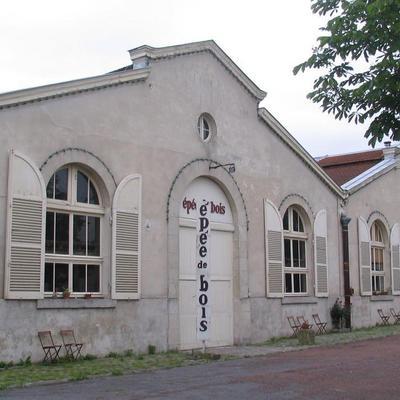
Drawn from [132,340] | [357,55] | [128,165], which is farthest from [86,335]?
[357,55]

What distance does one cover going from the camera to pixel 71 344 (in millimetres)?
13844

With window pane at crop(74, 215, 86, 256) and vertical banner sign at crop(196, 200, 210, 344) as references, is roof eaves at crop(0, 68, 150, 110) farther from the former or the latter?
vertical banner sign at crop(196, 200, 210, 344)

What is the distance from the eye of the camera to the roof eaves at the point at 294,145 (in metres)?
20.0

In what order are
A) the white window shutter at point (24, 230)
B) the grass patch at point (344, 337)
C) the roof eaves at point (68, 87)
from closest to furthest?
the white window shutter at point (24, 230)
the roof eaves at point (68, 87)
the grass patch at point (344, 337)

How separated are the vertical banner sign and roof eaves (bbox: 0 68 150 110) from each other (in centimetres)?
349

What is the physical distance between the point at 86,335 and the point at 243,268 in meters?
5.53

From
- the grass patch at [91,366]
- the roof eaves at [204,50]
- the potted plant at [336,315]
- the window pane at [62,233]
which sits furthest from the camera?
the potted plant at [336,315]

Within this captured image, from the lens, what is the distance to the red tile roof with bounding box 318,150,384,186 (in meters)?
28.3

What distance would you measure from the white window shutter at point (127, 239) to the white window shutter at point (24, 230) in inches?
75.9

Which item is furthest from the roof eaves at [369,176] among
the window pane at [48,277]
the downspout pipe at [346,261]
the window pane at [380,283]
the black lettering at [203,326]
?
the window pane at [48,277]

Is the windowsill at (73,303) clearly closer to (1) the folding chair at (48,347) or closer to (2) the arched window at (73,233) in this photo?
(2) the arched window at (73,233)

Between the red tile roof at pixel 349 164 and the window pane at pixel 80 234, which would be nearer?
the window pane at pixel 80 234

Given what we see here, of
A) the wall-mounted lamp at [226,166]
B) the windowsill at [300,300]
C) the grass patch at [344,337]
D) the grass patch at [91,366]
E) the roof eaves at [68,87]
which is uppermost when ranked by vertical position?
the roof eaves at [68,87]

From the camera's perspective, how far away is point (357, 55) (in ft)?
25.8
